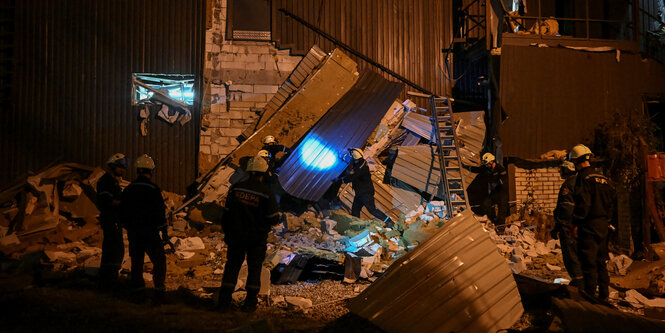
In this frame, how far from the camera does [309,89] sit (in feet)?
33.0

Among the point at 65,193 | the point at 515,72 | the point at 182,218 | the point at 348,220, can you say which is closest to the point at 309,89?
the point at 348,220

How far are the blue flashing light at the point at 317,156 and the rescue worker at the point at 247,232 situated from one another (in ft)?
14.1

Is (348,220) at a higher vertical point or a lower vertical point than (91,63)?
lower

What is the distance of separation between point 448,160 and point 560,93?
3151 millimetres

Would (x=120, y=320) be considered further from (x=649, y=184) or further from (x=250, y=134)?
(x=649, y=184)

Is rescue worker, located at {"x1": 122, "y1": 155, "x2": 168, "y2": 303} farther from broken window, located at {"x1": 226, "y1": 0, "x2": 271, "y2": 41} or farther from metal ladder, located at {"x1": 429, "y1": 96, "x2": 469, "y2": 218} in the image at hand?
broken window, located at {"x1": 226, "y1": 0, "x2": 271, "y2": 41}

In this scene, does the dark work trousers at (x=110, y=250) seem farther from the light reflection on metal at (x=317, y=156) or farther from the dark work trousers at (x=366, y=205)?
the dark work trousers at (x=366, y=205)

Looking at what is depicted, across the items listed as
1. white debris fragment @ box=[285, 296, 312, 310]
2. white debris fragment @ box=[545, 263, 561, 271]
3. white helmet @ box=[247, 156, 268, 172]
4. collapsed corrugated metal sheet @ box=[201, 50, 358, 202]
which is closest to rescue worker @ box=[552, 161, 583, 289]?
→ white debris fragment @ box=[545, 263, 561, 271]

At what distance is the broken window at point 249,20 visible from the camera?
10789mm

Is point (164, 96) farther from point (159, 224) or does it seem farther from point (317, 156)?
point (159, 224)

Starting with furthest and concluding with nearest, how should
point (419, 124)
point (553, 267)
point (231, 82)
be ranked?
point (231, 82)
point (419, 124)
point (553, 267)

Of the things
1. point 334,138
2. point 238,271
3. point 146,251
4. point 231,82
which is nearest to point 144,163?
point 146,251

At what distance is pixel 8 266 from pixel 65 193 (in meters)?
2.67

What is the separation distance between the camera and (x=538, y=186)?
31.7 ft
